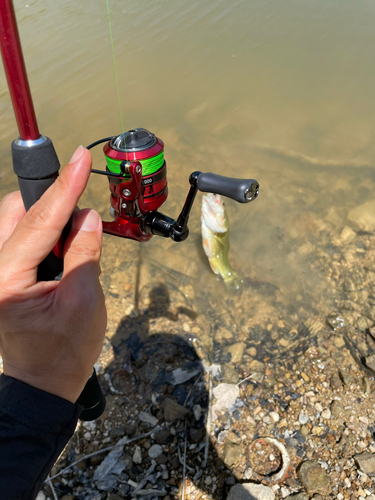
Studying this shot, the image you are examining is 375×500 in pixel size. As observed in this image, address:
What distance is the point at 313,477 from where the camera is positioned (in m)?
2.04

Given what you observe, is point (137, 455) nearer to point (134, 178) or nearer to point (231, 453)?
point (231, 453)

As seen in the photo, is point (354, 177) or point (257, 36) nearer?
point (354, 177)

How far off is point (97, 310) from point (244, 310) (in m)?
2.09

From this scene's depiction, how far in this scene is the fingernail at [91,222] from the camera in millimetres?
1217

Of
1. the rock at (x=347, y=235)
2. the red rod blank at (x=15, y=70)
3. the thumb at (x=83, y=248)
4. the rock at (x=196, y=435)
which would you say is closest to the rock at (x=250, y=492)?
the rock at (x=196, y=435)

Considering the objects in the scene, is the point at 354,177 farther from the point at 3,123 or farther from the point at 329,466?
the point at 3,123

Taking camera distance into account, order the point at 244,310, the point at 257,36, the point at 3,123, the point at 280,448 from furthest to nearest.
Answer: the point at 257,36 → the point at 3,123 → the point at 244,310 → the point at 280,448

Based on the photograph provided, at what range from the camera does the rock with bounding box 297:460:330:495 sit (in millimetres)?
1999

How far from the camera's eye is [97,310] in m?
1.15

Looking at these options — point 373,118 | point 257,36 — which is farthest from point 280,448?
point 257,36

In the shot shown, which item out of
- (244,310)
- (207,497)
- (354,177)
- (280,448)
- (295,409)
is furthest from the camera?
(354,177)

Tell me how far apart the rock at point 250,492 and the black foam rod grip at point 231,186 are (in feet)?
4.93

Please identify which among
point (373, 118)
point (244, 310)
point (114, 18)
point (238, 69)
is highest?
point (114, 18)

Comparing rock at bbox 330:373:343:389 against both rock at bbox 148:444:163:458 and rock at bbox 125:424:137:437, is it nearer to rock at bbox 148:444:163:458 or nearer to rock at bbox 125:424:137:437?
rock at bbox 148:444:163:458
